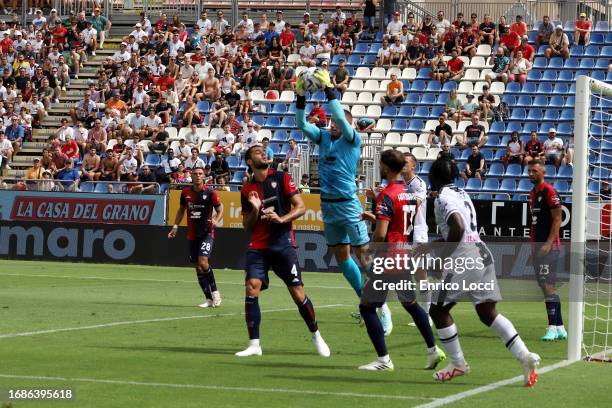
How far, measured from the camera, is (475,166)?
3256 centimetres

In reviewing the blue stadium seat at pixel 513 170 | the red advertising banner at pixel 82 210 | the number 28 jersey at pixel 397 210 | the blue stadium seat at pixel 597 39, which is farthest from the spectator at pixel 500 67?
the number 28 jersey at pixel 397 210

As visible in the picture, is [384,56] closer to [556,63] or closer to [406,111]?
[406,111]

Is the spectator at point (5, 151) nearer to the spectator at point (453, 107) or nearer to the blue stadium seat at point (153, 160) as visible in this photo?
the blue stadium seat at point (153, 160)

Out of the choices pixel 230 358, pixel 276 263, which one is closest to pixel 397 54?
pixel 276 263

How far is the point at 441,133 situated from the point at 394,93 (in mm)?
3720

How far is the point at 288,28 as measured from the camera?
4134 centimetres

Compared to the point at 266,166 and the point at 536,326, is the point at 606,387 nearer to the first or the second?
the point at 266,166

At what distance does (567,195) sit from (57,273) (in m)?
12.4

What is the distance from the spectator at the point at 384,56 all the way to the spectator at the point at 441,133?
206 inches

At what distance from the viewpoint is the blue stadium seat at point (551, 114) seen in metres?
34.6

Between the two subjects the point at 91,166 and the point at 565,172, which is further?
the point at 91,166

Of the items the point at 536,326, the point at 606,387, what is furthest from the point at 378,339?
the point at 536,326

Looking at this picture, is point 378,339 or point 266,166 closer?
point 378,339

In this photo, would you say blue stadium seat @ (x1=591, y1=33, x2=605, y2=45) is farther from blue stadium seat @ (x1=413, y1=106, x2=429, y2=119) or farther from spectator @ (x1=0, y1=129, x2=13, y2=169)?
spectator @ (x1=0, y1=129, x2=13, y2=169)
